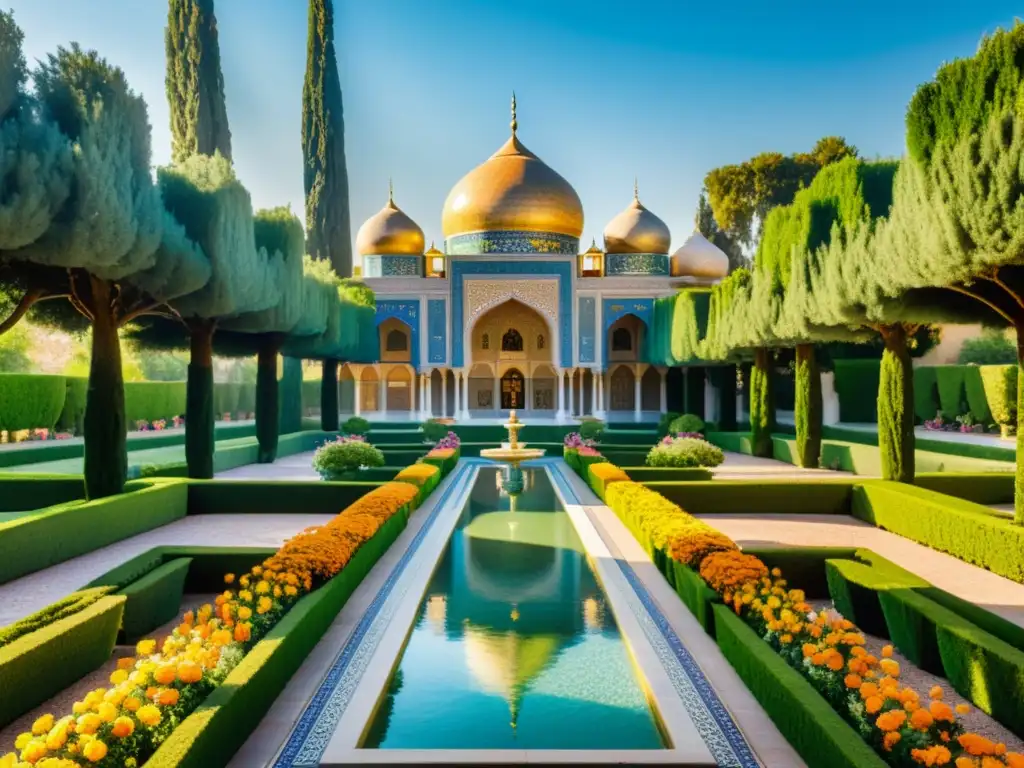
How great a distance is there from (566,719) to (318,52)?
113 ft

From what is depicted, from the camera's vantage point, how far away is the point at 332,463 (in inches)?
484

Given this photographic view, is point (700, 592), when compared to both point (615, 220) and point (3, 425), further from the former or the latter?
point (615, 220)

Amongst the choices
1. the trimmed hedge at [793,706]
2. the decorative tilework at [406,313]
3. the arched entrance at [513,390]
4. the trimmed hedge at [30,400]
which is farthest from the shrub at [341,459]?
the arched entrance at [513,390]

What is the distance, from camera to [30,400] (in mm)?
18891

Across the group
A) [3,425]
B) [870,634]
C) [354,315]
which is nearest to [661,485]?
[870,634]

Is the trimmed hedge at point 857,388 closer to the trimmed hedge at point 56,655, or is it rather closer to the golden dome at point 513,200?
the golden dome at point 513,200

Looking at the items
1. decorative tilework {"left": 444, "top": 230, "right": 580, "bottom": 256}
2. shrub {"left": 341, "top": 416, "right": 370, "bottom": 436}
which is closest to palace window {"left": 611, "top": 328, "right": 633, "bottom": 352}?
decorative tilework {"left": 444, "top": 230, "right": 580, "bottom": 256}

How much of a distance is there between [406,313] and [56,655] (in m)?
23.3

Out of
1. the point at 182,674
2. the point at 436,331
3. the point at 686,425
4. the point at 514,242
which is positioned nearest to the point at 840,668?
the point at 182,674

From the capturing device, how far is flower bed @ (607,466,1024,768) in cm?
301

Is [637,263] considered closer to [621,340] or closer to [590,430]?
[621,340]

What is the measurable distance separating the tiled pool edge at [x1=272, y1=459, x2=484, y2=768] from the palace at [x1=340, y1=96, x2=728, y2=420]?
20106 millimetres

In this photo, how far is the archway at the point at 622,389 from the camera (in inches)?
1160

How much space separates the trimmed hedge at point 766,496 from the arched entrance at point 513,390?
19.2 m
